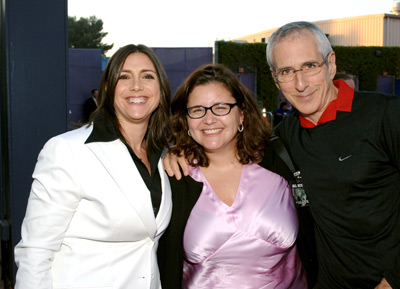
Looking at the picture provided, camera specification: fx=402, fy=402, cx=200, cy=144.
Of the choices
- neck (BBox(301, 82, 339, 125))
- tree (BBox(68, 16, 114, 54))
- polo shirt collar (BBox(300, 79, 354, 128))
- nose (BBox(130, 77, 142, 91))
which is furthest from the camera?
tree (BBox(68, 16, 114, 54))

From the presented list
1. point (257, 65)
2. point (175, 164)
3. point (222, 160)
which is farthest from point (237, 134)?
point (257, 65)

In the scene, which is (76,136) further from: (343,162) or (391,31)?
(391,31)

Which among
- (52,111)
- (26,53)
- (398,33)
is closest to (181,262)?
(52,111)

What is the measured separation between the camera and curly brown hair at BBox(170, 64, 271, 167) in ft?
8.74

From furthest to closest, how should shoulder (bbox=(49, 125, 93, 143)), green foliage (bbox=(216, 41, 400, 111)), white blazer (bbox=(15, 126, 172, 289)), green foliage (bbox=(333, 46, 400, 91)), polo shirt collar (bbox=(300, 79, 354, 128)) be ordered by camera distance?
green foliage (bbox=(333, 46, 400, 91)) → green foliage (bbox=(216, 41, 400, 111)) → polo shirt collar (bbox=(300, 79, 354, 128)) → shoulder (bbox=(49, 125, 93, 143)) → white blazer (bbox=(15, 126, 172, 289))

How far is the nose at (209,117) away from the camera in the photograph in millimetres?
2546

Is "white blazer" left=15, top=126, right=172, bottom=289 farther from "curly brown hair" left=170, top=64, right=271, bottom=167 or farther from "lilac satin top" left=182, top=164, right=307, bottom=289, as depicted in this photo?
"curly brown hair" left=170, top=64, right=271, bottom=167

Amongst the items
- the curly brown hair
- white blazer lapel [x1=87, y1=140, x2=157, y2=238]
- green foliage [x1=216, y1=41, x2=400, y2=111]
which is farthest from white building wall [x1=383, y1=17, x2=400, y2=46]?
white blazer lapel [x1=87, y1=140, x2=157, y2=238]

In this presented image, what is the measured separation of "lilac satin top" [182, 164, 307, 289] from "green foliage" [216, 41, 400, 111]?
59.6ft

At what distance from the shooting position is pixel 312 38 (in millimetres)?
2148

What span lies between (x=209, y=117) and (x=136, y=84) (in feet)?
1.72

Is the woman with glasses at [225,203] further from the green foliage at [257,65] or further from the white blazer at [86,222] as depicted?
the green foliage at [257,65]

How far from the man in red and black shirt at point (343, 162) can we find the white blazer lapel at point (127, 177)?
33.8 inches

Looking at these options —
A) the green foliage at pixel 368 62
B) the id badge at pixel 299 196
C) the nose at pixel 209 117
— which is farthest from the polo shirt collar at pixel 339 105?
the green foliage at pixel 368 62
